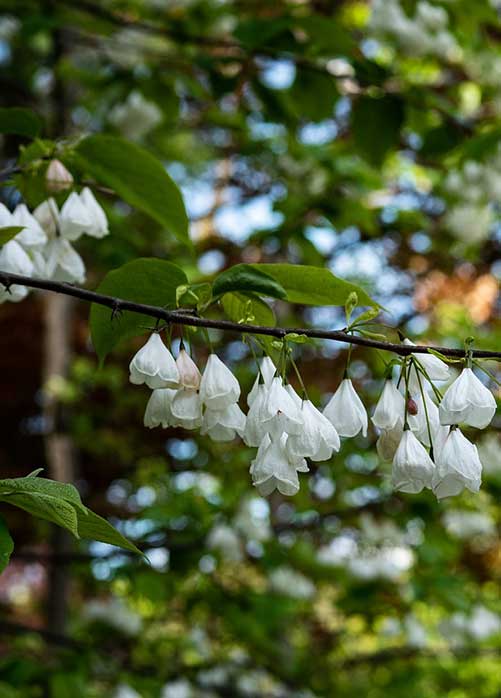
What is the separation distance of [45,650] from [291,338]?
2.99 meters

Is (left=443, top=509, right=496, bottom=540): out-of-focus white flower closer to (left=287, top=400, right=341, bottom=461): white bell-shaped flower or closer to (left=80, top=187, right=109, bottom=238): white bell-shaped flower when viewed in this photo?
(left=80, top=187, right=109, bottom=238): white bell-shaped flower

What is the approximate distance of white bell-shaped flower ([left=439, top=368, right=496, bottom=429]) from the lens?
3.58 ft

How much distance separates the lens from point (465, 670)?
5500 mm

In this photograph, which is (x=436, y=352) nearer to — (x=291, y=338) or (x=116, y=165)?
(x=291, y=338)

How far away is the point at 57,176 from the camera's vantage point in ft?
4.83

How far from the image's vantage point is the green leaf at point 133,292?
116cm

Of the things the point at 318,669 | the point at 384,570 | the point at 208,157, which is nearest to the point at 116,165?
the point at 384,570

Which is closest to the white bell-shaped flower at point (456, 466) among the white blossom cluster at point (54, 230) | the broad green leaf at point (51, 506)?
the broad green leaf at point (51, 506)

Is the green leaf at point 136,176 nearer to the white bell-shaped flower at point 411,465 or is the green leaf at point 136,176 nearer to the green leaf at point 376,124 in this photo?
the white bell-shaped flower at point 411,465

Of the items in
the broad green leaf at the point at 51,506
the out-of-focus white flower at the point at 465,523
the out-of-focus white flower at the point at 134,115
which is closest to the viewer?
the broad green leaf at the point at 51,506

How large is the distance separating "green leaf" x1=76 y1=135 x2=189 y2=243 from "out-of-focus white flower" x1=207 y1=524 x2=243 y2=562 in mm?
2015

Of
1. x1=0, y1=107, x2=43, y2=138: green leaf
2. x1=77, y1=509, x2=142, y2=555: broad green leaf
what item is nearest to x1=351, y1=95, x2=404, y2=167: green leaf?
x1=0, y1=107, x2=43, y2=138: green leaf

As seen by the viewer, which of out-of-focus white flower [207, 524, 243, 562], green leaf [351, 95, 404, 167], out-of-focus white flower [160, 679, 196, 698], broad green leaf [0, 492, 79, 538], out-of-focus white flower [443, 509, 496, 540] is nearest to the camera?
broad green leaf [0, 492, 79, 538]

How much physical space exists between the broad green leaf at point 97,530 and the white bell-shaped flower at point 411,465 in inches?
14.6
